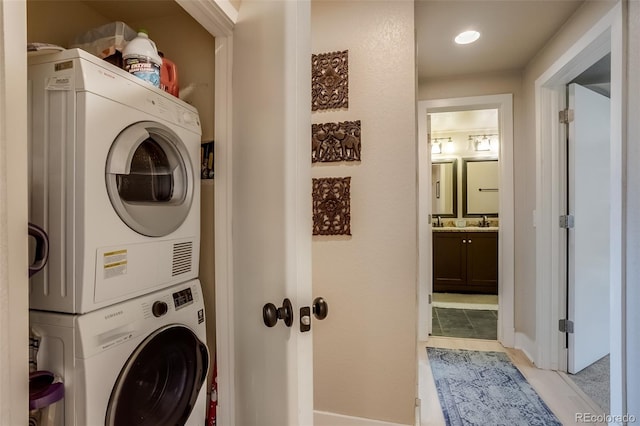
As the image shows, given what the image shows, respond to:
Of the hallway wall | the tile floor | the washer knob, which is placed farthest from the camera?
the tile floor

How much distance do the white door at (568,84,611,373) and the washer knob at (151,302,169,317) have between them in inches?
103

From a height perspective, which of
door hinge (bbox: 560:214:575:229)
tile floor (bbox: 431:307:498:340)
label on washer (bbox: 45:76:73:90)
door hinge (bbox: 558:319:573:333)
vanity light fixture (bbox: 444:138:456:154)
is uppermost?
vanity light fixture (bbox: 444:138:456:154)

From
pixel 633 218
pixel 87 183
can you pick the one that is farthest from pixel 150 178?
pixel 633 218

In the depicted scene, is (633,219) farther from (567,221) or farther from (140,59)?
(140,59)

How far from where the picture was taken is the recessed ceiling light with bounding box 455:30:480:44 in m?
2.20

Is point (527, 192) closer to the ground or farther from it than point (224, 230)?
farther from it

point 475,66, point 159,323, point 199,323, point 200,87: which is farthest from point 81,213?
point 475,66

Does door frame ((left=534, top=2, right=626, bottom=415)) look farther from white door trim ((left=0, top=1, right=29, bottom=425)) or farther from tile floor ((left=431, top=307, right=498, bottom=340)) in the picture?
white door trim ((left=0, top=1, right=29, bottom=425))

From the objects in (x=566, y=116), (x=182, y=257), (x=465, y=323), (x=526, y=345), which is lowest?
(x=465, y=323)

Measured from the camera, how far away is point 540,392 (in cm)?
208

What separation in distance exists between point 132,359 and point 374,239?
1.19 metres

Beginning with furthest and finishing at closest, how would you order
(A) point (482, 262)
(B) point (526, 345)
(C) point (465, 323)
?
Answer: (A) point (482, 262), (C) point (465, 323), (B) point (526, 345)

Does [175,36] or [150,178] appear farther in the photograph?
[175,36]

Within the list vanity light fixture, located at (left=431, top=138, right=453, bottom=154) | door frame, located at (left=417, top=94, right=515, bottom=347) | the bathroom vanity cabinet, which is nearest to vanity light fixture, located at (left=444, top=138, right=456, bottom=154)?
vanity light fixture, located at (left=431, top=138, right=453, bottom=154)
